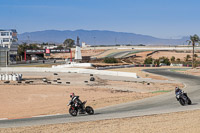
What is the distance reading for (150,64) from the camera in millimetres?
99812

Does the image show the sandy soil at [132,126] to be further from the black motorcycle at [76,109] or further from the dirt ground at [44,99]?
the dirt ground at [44,99]

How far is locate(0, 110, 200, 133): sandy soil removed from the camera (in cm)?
1655

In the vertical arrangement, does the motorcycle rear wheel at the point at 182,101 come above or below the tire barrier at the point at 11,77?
below

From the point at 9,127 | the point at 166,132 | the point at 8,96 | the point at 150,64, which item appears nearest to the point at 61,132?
the point at 9,127

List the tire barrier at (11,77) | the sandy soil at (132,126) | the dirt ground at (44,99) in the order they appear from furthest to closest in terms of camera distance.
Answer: the tire barrier at (11,77) → the dirt ground at (44,99) → the sandy soil at (132,126)

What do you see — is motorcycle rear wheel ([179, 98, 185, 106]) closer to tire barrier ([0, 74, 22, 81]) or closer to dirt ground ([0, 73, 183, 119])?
dirt ground ([0, 73, 183, 119])

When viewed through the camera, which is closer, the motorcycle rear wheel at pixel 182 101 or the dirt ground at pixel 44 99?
the motorcycle rear wheel at pixel 182 101

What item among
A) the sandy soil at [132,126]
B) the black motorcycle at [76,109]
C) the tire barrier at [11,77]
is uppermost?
the tire barrier at [11,77]

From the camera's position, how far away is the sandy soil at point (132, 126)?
652 inches

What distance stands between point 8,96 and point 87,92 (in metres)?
8.81

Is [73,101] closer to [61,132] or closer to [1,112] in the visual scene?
[61,132]

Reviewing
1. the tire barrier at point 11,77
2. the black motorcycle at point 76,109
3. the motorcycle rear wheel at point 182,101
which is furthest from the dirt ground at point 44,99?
the tire barrier at point 11,77

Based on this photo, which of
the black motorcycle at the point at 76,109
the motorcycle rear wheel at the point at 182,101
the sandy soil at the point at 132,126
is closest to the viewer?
the sandy soil at the point at 132,126

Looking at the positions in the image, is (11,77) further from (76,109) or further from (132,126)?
(132,126)
